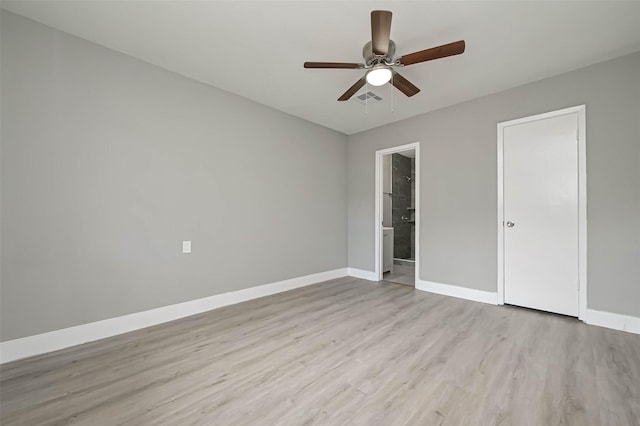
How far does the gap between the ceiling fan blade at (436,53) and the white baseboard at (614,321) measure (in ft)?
9.64

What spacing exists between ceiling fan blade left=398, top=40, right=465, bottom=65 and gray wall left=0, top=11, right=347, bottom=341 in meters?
2.23

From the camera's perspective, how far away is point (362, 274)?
4.71 metres

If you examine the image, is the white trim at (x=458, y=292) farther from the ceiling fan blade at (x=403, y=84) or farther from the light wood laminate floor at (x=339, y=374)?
the ceiling fan blade at (x=403, y=84)

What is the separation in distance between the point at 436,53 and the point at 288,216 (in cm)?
277

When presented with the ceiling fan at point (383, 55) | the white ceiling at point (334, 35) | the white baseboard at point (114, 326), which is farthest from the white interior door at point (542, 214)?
the white baseboard at point (114, 326)

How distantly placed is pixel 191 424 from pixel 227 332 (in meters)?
1.14

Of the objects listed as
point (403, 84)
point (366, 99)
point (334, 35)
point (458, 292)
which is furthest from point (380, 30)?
point (458, 292)

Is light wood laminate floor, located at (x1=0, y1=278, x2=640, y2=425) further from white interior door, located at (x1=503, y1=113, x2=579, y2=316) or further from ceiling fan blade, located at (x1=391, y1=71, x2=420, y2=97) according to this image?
ceiling fan blade, located at (x1=391, y1=71, x2=420, y2=97)

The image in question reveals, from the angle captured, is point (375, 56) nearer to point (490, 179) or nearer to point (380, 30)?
point (380, 30)

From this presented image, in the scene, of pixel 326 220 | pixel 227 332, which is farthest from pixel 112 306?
pixel 326 220

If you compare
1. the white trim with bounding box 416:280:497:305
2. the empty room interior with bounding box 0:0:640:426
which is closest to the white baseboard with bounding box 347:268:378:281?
the empty room interior with bounding box 0:0:640:426

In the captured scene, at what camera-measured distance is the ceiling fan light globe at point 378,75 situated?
2.17 metres

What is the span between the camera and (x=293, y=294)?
3703 millimetres

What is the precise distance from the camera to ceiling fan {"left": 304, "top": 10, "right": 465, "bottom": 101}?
1733 millimetres
